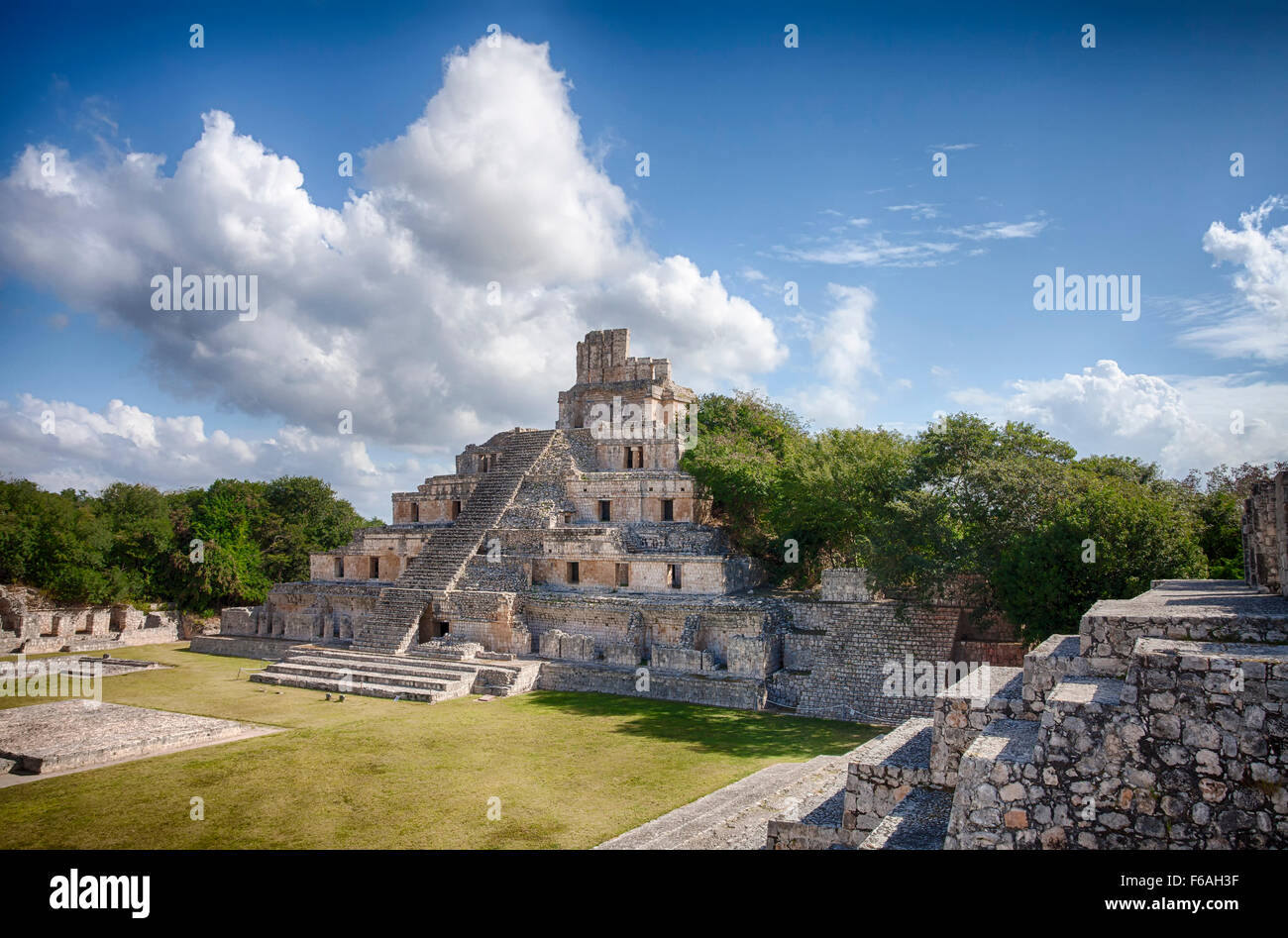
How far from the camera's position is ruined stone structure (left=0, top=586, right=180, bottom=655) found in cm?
2864

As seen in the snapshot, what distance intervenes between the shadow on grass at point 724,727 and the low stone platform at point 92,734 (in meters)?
7.17

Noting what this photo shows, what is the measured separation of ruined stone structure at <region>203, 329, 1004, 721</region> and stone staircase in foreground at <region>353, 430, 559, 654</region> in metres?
0.07

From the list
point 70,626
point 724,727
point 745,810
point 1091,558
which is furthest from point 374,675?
point 70,626

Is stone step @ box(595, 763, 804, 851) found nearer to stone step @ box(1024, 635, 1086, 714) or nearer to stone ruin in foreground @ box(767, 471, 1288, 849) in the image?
stone ruin in foreground @ box(767, 471, 1288, 849)

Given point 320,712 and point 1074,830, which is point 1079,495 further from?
point 320,712

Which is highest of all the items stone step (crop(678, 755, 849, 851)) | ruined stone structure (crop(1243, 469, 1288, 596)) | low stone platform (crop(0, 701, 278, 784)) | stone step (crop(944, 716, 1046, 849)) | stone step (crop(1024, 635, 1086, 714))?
ruined stone structure (crop(1243, 469, 1288, 596))

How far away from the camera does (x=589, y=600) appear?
865 inches

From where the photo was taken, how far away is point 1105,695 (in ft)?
18.8

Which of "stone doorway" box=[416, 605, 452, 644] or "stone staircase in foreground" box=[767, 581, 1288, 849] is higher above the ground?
"stone staircase in foreground" box=[767, 581, 1288, 849]

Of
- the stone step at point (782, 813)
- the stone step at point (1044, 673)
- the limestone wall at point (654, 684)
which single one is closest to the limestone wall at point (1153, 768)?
the stone step at point (1044, 673)

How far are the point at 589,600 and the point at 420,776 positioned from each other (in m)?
9.56

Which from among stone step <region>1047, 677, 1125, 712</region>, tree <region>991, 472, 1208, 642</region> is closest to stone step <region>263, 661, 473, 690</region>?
tree <region>991, 472, 1208, 642</region>

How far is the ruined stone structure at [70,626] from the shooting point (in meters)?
28.6
